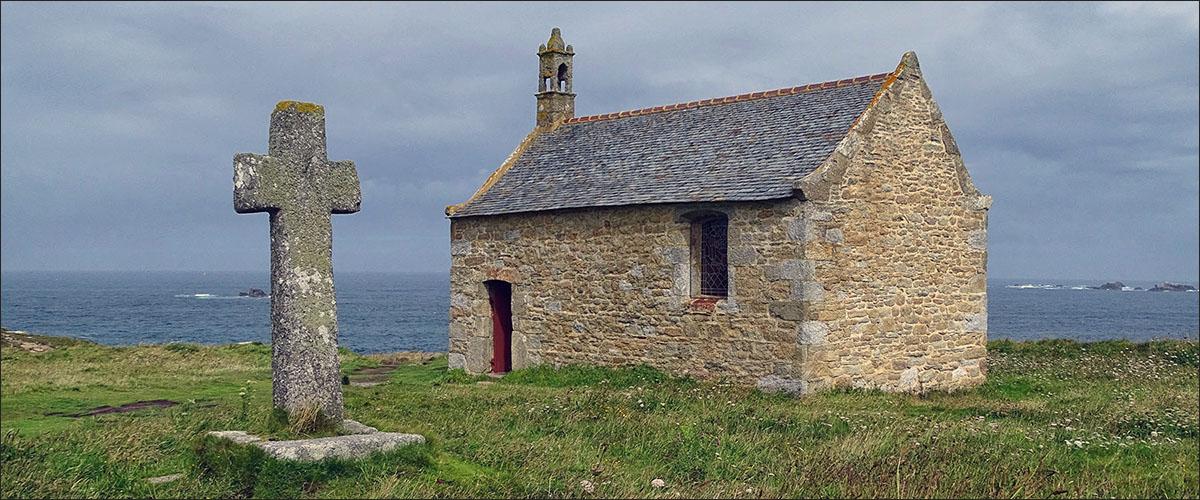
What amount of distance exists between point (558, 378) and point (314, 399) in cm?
1006

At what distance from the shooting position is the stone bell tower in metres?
24.1

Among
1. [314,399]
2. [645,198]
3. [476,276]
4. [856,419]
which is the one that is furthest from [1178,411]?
[476,276]

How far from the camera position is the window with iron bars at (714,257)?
17641 mm

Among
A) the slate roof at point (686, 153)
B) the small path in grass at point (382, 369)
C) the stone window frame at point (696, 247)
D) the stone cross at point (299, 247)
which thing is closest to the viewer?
the stone cross at point (299, 247)

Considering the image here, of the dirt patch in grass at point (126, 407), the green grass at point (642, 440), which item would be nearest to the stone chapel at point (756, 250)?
the green grass at point (642, 440)

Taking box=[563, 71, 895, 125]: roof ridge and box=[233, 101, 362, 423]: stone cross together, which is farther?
box=[563, 71, 895, 125]: roof ridge

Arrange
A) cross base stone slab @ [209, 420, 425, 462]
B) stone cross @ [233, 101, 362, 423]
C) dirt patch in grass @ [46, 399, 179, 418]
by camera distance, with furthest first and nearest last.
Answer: dirt patch in grass @ [46, 399, 179, 418] < stone cross @ [233, 101, 362, 423] < cross base stone slab @ [209, 420, 425, 462]

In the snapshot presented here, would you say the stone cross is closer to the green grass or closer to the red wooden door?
the green grass

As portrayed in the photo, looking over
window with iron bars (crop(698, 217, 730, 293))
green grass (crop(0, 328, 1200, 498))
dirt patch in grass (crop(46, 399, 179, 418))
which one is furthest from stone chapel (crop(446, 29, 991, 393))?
dirt patch in grass (crop(46, 399, 179, 418))

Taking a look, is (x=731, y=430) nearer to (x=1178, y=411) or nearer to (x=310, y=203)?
(x=310, y=203)

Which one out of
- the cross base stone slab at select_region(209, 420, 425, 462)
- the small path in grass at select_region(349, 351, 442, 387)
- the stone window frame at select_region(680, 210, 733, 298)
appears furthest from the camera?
the small path in grass at select_region(349, 351, 442, 387)

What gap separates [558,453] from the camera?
966 centimetres

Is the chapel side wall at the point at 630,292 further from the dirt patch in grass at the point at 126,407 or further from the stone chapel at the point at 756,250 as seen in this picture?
the dirt patch in grass at the point at 126,407

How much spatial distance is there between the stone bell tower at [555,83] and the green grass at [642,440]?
7.42 metres
